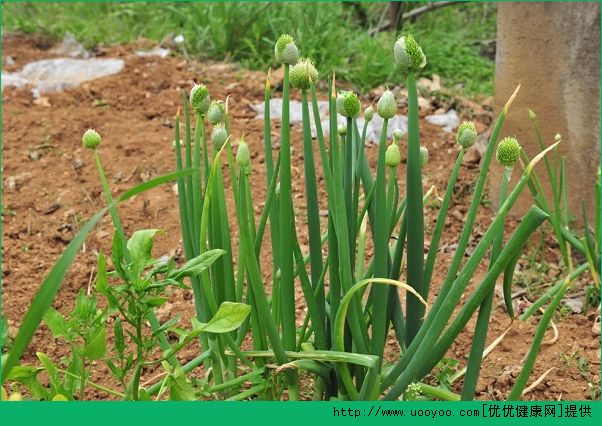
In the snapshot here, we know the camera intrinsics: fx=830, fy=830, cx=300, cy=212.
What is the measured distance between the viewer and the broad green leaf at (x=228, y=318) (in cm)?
147

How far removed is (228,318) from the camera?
58.4 inches

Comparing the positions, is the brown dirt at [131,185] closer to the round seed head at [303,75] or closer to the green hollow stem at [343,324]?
the green hollow stem at [343,324]

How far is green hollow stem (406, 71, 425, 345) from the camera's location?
1480 mm

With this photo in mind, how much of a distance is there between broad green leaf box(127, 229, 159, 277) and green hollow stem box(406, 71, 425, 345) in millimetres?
473

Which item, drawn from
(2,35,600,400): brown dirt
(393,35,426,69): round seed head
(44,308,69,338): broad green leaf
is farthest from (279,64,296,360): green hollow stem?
(2,35,600,400): brown dirt

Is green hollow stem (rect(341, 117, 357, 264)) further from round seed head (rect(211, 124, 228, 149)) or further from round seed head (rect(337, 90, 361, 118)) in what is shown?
round seed head (rect(211, 124, 228, 149))

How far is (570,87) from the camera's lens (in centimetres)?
295

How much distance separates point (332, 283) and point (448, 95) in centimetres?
270

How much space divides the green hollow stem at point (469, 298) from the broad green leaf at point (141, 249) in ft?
1.68

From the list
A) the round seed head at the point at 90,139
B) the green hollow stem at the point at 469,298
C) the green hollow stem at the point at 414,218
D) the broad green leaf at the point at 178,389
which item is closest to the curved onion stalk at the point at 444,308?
the green hollow stem at the point at 469,298

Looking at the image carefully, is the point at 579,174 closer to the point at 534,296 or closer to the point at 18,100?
the point at 534,296

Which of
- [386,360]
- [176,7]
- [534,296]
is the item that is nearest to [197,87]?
[386,360]

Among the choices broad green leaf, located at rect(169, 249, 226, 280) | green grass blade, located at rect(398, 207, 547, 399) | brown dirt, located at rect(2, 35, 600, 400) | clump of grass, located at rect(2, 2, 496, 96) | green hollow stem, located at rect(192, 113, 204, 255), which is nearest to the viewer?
green grass blade, located at rect(398, 207, 547, 399)

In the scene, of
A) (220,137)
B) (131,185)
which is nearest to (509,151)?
(220,137)
